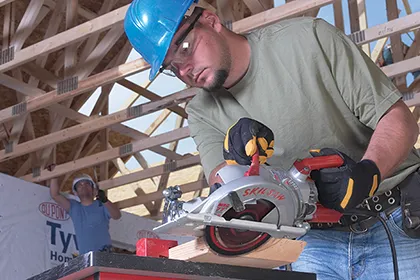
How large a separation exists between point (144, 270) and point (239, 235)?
26cm

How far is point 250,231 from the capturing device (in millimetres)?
1590

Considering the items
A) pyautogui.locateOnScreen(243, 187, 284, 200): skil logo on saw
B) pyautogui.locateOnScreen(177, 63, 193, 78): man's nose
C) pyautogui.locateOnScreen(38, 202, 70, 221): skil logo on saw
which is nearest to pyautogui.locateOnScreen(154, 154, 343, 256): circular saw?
pyautogui.locateOnScreen(243, 187, 284, 200): skil logo on saw

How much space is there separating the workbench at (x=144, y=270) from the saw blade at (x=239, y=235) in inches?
1.9

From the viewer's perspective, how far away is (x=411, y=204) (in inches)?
79.5

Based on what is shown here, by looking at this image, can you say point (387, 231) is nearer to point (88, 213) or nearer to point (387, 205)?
point (387, 205)

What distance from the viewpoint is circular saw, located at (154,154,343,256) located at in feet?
4.91

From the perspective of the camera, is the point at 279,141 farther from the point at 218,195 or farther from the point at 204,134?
the point at 218,195

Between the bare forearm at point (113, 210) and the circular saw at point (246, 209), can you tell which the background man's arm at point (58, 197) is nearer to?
the bare forearm at point (113, 210)

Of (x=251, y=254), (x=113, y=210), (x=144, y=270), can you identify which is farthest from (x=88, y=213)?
(x=144, y=270)

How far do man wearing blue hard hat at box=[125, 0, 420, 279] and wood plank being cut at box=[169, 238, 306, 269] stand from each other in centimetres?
43

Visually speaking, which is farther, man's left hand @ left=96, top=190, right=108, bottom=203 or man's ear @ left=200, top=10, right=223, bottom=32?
man's left hand @ left=96, top=190, right=108, bottom=203

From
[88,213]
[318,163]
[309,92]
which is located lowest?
[318,163]

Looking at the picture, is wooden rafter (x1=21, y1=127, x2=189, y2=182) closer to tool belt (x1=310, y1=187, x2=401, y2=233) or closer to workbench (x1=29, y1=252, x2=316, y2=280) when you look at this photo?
tool belt (x1=310, y1=187, x2=401, y2=233)

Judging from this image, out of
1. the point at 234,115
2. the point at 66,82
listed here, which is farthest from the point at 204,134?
the point at 66,82
